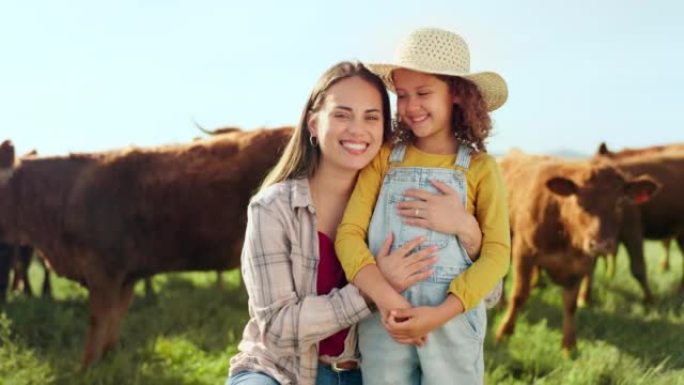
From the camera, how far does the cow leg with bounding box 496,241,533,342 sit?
6.73m

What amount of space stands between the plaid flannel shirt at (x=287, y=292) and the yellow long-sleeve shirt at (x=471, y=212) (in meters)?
0.12

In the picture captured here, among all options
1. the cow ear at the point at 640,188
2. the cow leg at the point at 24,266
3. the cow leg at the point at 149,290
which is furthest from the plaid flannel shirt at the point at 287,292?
the cow leg at the point at 24,266

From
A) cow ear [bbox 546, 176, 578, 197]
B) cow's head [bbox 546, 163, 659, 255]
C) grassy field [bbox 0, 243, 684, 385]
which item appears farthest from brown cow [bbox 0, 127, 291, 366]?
cow's head [bbox 546, 163, 659, 255]

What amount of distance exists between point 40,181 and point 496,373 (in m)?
4.20

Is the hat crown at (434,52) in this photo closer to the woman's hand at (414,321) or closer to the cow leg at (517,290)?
the woman's hand at (414,321)

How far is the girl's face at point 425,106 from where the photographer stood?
2764 mm

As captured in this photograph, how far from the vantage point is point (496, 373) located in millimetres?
5125

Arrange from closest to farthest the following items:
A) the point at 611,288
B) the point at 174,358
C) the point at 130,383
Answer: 1. the point at 130,383
2. the point at 174,358
3. the point at 611,288

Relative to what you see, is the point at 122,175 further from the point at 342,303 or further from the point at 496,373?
A: the point at 342,303

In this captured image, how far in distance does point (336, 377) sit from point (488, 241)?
746 mm

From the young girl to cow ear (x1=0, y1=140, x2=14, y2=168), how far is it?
473cm

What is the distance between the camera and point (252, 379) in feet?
8.71

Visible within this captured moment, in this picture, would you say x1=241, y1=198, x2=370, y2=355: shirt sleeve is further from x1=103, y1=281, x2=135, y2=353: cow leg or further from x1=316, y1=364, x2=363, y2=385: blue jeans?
x1=103, y1=281, x2=135, y2=353: cow leg

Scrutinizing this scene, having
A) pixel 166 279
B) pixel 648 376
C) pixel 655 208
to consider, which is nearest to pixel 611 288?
pixel 655 208
